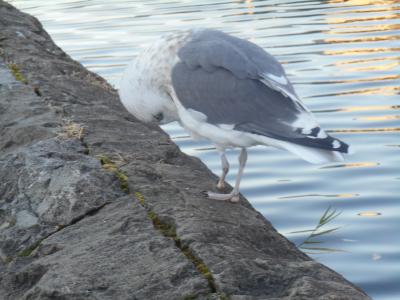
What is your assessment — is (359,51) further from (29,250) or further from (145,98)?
(29,250)

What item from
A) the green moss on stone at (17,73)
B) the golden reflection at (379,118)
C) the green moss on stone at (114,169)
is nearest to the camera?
the green moss on stone at (114,169)

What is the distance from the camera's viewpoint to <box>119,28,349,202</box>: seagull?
5090 millimetres

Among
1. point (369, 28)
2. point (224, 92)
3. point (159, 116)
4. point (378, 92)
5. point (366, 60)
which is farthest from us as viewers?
point (369, 28)

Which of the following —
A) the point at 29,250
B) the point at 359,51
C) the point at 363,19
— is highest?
the point at 29,250

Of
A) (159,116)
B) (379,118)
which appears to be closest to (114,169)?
(159,116)

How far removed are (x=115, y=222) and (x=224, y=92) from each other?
4.16ft

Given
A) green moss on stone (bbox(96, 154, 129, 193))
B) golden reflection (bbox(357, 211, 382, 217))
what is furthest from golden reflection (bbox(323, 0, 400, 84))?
green moss on stone (bbox(96, 154, 129, 193))

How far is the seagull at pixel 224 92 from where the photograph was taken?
5.09 meters

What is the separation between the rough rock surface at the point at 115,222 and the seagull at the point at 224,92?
311 mm

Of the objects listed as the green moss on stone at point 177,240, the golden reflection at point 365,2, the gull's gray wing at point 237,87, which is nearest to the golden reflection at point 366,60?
the golden reflection at point 365,2

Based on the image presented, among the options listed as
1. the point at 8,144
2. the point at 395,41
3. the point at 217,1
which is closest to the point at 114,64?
the point at 395,41

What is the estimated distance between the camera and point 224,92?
5340 millimetres

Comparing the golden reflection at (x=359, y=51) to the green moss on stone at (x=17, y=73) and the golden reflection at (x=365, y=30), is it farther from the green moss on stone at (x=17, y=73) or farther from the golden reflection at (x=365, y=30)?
the green moss on stone at (x=17, y=73)

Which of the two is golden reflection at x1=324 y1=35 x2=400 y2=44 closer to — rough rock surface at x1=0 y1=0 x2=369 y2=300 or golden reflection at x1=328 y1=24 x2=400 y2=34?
golden reflection at x1=328 y1=24 x2=400 y2=34
